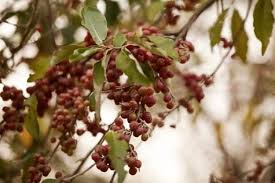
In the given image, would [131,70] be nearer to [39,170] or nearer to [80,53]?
[80,53]

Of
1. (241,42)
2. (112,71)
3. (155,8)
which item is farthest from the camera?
(155,8)

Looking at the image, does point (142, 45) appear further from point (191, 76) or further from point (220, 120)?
point (220, 120)

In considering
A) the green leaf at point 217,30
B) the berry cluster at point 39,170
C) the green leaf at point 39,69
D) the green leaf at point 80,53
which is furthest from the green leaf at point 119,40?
the green leaf at point 217,30

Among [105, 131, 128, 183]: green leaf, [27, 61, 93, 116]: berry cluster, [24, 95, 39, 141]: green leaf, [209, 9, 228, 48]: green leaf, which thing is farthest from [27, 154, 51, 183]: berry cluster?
[209, 9, 228, 48]: green leaf

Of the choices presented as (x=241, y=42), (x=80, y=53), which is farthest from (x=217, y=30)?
(x=80, y=53)

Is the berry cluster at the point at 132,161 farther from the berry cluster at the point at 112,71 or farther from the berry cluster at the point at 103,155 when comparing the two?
the berry cluster at the point at 112,71

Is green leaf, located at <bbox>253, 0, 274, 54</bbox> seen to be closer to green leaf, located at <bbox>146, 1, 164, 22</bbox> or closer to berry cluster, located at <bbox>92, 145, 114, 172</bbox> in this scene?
green leaf, located at <bbox>146, 1, 164, 22</bbox>
